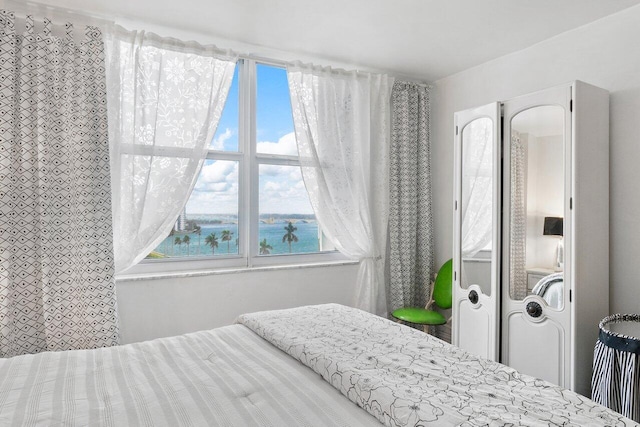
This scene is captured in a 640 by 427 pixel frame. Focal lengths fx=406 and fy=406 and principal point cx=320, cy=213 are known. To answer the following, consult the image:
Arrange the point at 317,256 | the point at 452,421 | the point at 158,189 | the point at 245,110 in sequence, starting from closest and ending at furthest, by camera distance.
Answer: the point at 452,421, the point at 158,189, the point at 245,110, the point at 317,256

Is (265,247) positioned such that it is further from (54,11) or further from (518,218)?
(54,11)

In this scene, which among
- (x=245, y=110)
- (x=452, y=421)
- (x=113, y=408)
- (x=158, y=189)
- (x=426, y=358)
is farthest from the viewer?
(x=245, y=110)

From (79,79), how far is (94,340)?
1664 millimetres

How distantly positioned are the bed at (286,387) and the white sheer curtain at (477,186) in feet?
4.53

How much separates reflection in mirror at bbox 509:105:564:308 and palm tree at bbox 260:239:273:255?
1854 mm

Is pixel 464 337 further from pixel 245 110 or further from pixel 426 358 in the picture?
pixel 245 110

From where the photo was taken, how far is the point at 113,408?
1.21 meters

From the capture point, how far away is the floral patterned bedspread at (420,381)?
112 centimetres

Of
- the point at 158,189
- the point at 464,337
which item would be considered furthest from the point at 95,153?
the point at 464,337

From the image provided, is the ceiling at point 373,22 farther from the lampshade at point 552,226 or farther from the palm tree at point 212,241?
the palm tree at point 212,241

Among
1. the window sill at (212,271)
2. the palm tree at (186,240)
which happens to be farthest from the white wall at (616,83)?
the palm tree at (186,240)

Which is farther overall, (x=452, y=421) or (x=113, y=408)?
(x=113, y=408)

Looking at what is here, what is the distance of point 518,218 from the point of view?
2682 millimetres

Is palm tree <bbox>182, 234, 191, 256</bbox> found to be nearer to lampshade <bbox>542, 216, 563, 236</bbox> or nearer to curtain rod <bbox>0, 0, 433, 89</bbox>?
curtain rod <bbox>0, 0, 433, 89</bbox>
